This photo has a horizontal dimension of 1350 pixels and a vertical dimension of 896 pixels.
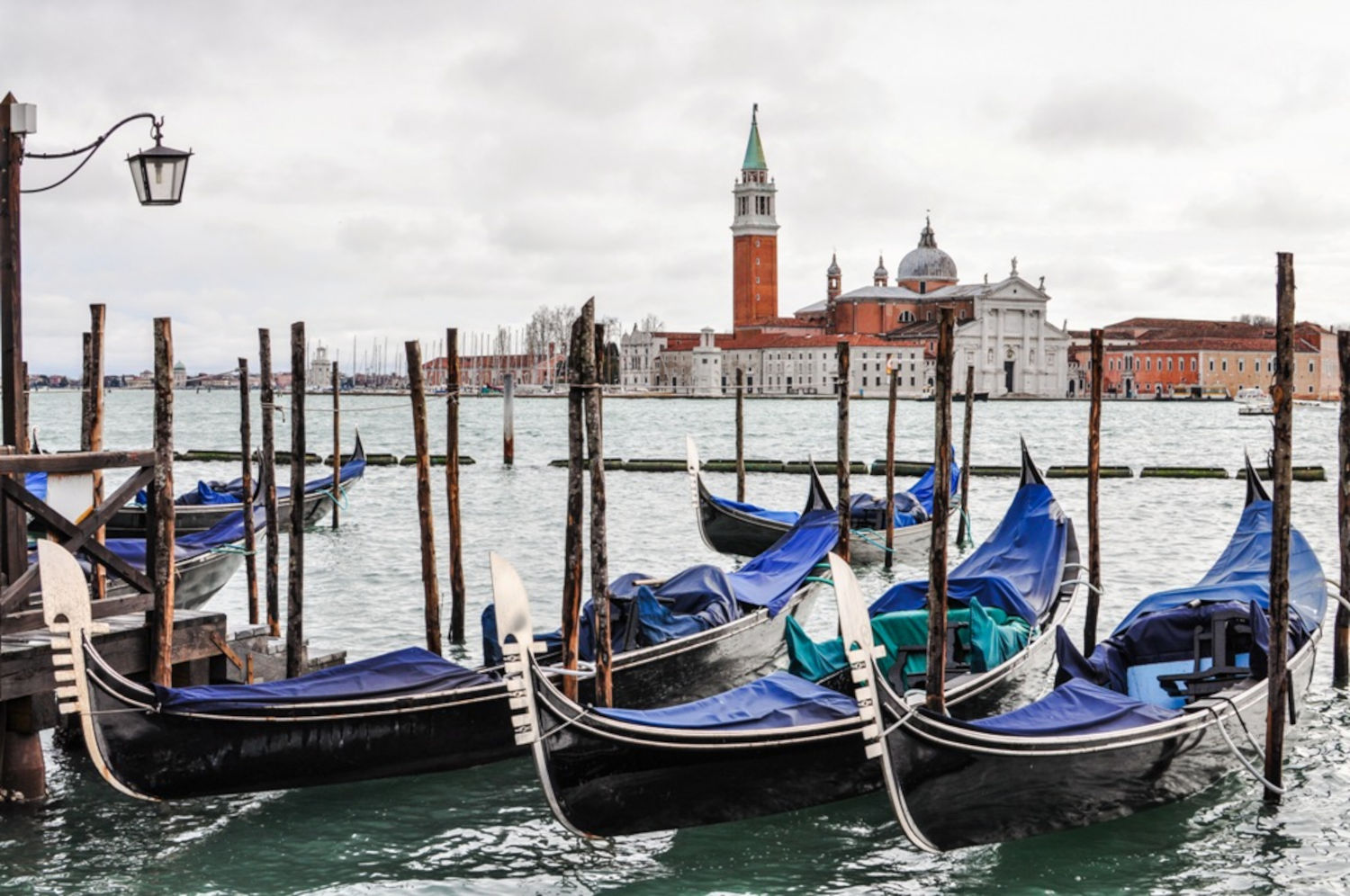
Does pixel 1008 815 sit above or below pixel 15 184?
below

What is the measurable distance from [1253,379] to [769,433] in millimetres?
35600

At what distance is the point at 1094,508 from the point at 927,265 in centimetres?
6369

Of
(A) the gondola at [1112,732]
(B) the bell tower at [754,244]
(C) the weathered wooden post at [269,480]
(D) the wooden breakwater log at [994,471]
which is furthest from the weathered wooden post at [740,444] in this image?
(B) the bell tower at [754,244]

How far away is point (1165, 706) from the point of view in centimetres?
515

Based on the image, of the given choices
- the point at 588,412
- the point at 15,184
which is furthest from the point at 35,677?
the point at 588,412

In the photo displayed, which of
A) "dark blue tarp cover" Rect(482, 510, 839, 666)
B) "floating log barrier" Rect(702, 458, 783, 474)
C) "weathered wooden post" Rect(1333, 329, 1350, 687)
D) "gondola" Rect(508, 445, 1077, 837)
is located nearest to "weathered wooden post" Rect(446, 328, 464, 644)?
"dark blue tarp cover" Rect(482, 510, 839, 666)

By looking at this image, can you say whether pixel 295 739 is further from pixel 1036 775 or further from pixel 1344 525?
pixel 1344 525

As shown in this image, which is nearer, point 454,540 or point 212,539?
point 454,540

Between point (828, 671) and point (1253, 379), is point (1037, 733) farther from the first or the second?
point (1253, 379)

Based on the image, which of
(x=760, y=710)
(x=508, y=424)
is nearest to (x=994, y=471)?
(x=508, y=424)

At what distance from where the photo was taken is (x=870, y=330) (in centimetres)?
6788

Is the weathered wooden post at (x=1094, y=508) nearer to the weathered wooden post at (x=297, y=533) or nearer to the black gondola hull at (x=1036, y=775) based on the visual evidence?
the black gondola hull at (x=1036, y=775)

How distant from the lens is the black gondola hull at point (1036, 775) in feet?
13.2

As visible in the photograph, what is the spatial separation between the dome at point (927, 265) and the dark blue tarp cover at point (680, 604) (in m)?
63.8
